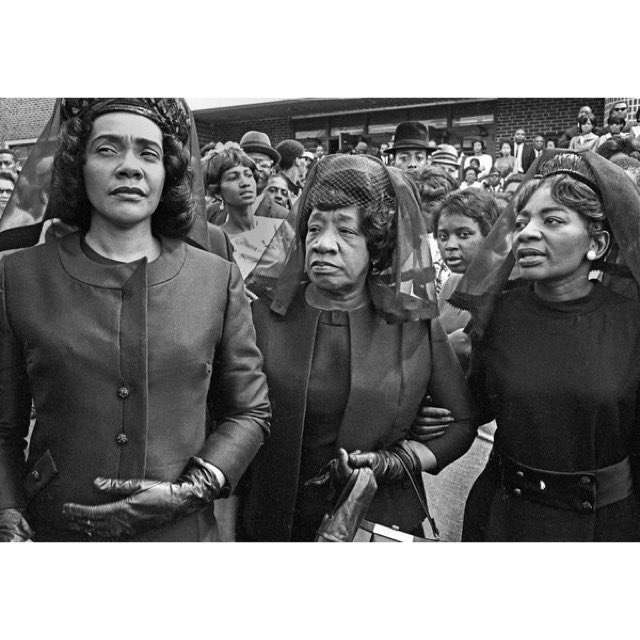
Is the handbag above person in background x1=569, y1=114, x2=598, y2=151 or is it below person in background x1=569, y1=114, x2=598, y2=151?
below

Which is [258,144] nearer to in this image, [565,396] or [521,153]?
[521,153]

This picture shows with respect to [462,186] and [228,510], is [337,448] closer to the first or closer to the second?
[228,510]

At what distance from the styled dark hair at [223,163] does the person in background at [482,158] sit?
3.98 feet

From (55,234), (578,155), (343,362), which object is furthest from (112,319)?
(578,155)

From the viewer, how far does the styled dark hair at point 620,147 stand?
399 cm

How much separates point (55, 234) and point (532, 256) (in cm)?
182

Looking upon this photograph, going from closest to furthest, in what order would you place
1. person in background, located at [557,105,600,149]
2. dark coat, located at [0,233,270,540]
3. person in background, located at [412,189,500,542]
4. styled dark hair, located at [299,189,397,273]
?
dark coat, located at [0,233,270,540] < styled dark hair, located at [299,189,397,273] < person in background, located at [412,189,500,542] < person in background, located at [557,105,600,149]

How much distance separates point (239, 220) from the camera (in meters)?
3.83

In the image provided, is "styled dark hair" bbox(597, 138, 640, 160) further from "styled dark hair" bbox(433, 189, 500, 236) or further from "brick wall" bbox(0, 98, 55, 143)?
"brick wall" bbox(0, 98, 55, 143)

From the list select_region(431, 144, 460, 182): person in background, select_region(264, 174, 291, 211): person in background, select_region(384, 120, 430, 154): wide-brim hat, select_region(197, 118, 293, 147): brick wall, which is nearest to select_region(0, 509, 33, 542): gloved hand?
select_region(197, 118, 293, 147): brick wall

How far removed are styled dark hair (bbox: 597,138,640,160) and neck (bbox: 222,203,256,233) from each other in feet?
5.68

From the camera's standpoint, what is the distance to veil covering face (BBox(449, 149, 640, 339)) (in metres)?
3.19

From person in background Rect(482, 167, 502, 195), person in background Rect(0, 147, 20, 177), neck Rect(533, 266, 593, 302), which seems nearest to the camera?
neck Rect(533, 266, 593, 302)

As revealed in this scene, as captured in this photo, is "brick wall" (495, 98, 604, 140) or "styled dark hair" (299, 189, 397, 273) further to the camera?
"brick wall" (495, 98, 604, 140)
